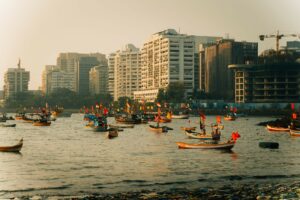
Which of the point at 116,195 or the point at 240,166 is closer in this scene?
the point at 116,195

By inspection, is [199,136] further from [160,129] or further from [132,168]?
[132,168]

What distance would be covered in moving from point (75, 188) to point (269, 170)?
27.6 m

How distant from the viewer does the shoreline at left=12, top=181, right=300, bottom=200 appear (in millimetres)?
51406

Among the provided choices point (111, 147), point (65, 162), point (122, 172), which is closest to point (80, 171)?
point (122, 172)

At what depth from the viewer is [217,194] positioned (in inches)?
2082

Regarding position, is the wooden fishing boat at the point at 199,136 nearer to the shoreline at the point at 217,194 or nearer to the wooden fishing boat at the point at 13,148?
the wooden fishing boat at the point at 13,148

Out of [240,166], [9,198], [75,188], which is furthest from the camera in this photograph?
[240,166]

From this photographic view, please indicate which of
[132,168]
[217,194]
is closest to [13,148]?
[132,168]

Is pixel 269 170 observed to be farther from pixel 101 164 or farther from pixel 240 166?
pixel 101 164

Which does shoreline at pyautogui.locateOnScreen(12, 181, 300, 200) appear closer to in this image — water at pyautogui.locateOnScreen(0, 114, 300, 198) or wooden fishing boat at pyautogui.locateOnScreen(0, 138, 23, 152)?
water at pyautogui.locateOnScreen(0, 114, 300, 198)

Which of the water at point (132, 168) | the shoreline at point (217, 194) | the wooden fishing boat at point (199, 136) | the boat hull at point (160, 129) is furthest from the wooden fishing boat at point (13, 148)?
the boat hull at point (160, 129)

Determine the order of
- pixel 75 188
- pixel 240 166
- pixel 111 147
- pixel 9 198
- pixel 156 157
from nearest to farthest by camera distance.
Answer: pixel 9 198
pixel 75 188
pixel 240 166
pixel 156 157
pixel 111 147

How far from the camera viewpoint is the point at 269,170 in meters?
70.2

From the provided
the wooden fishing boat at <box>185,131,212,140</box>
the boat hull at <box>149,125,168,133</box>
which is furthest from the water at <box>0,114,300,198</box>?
the boat hull at <box>149,125,168,133</box>
